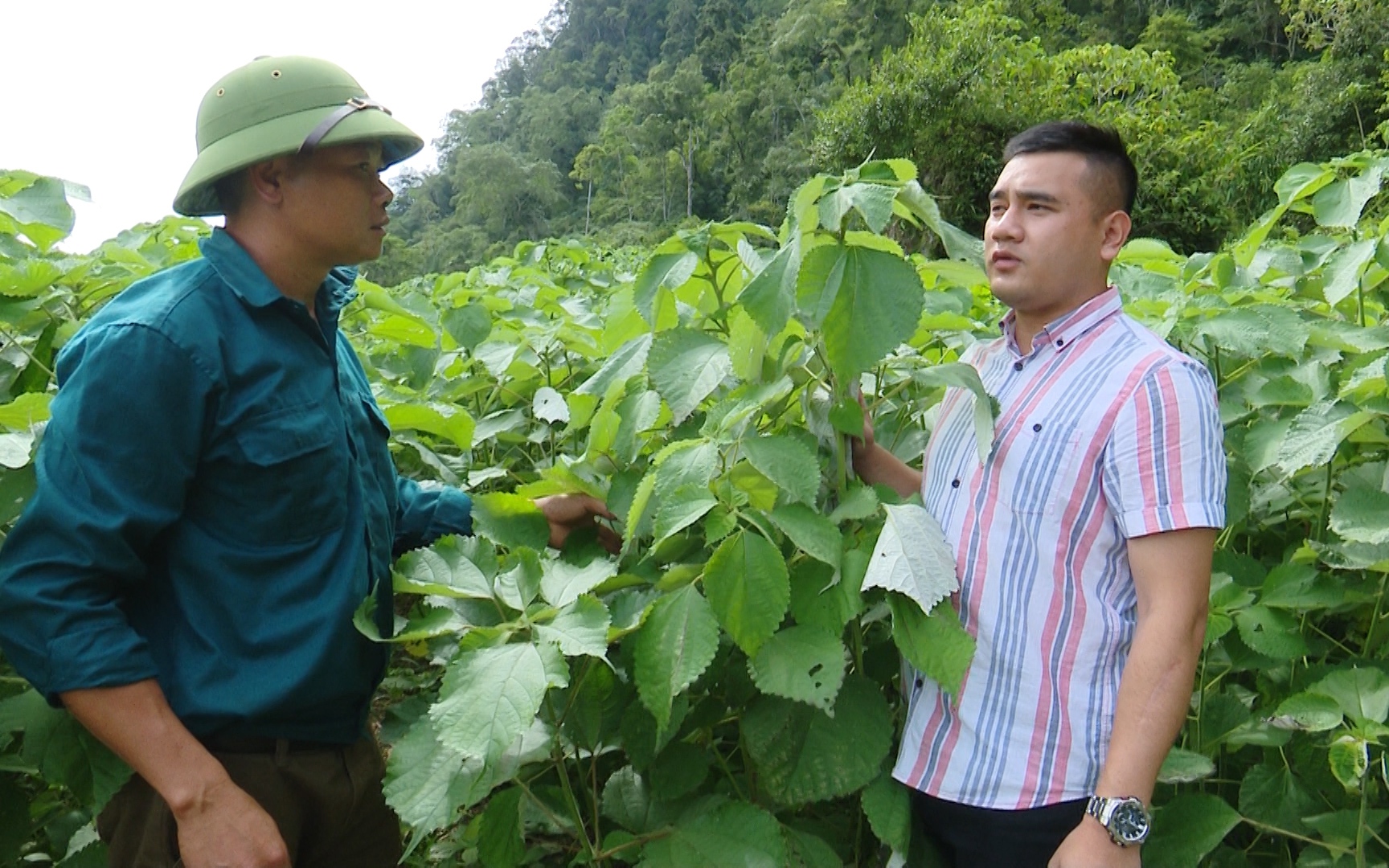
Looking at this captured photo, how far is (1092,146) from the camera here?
4.50 feet

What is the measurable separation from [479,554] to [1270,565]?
134cm

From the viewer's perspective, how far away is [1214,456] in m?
1.19

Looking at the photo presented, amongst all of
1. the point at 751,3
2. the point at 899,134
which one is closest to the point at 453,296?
the point at 899,134

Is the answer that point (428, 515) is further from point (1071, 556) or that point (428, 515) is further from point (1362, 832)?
point (1362, 832)

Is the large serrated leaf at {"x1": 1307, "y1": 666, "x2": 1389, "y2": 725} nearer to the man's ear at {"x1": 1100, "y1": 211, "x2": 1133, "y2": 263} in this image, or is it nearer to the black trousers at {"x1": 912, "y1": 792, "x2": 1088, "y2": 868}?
the black trousers at {"x1": 912, "y1": 792, "x2": 1088, "y2": 868}

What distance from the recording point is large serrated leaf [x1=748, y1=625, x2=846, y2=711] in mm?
1166

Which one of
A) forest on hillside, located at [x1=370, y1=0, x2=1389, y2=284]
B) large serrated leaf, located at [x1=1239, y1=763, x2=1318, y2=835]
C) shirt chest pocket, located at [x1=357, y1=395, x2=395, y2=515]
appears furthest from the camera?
forest on hillside, located at [x1=370, y1=0, x2=1389, y2=284]

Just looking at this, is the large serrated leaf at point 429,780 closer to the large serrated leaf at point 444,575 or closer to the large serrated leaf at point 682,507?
the large serrated leaf at point 444,575

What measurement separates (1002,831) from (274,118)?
1268mm

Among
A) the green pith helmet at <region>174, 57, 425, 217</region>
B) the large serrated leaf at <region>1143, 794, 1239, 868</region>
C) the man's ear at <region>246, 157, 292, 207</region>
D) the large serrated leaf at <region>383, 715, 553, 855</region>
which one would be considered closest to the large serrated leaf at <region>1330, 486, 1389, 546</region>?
the large serrated leaf at <region>1143, 794, 1239, 868</region>

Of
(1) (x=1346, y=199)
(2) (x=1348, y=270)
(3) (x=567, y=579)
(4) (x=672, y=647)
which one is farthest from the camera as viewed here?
(1) (x=1346, y=199)

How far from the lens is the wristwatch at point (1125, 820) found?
114cm

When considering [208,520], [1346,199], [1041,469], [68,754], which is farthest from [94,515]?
[1346,199]

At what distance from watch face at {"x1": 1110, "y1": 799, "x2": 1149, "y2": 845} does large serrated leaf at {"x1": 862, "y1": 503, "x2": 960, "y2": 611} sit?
29cm
